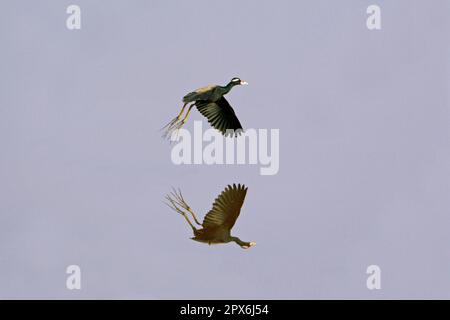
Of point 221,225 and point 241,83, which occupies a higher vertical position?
point 241,83

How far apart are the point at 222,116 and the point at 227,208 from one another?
2.45 m

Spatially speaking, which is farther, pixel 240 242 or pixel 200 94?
pixel 240 242

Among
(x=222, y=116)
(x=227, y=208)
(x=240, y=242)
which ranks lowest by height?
(x=240, y=242)

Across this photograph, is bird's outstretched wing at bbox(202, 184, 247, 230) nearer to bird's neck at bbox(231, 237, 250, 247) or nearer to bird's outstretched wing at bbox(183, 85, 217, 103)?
bird's neck at bbox(231, 237, 250, 247)

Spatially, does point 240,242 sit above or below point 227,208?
below

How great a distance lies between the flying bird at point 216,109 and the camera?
95.5ft

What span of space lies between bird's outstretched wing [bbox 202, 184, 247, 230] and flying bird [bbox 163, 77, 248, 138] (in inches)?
60.3

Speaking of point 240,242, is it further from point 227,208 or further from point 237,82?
point 237,82

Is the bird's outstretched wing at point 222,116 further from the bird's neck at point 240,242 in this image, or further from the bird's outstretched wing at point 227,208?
the bird's neck at point 240,242

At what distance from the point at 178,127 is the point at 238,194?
241cm

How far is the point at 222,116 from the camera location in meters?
29.8
